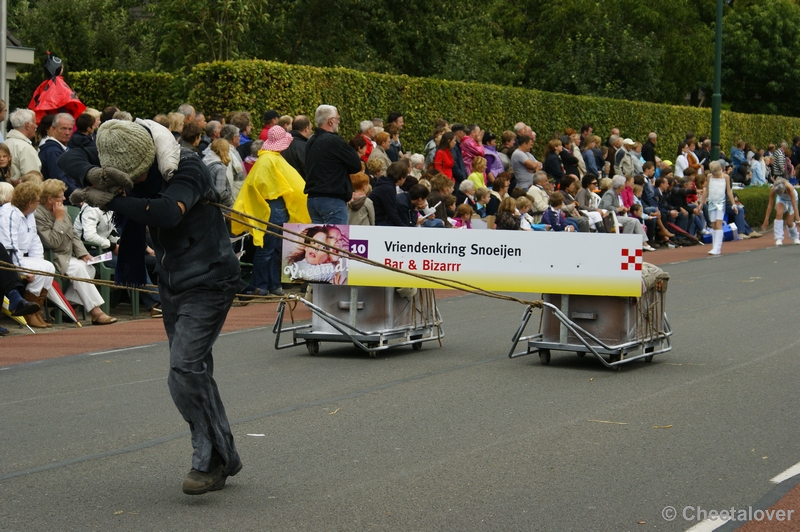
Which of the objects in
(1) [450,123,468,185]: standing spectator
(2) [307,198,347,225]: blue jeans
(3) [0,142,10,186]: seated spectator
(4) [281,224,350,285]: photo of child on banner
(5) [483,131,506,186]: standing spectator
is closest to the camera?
(4) [281,224,350,285]: photo of child on banner

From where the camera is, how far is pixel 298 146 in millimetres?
15711

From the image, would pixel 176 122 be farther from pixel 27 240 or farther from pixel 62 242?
pixel 27 240

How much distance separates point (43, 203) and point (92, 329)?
1593 mm

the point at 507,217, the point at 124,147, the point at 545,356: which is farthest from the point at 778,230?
the point at 124,147

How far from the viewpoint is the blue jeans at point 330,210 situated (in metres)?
13.6

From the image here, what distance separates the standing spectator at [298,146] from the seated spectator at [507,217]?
10.2ft

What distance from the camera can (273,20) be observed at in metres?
29.8

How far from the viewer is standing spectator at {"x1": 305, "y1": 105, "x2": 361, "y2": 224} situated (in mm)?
13484

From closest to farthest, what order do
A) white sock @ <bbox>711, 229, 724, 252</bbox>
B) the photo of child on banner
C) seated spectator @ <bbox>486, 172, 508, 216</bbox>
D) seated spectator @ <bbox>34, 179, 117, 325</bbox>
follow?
1. the photo of child on banner
2. seated spectator @ <bbox>34, 179, 117, 325</bbox>
3. seated spectator @ <bbox>486, 172, 508, 216</bbox>
4. white sock @ <bbox>711, 229, 724, 252</bbox>

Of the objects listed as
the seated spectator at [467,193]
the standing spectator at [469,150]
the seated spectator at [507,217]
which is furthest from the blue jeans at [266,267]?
the standing spectator at [469,150]

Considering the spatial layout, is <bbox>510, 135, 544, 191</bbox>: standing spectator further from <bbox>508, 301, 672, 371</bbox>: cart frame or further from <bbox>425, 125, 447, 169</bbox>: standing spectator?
<bbox>508, 301, 672, 371</bbox>: cart frame

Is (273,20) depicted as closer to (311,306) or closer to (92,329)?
(92,329)

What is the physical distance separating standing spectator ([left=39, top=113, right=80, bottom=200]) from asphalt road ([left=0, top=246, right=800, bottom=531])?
3919 mm

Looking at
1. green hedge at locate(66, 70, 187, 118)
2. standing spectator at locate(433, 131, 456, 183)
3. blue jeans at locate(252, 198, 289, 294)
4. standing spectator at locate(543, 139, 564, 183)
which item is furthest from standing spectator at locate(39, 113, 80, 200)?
standing spectator at locate(543, 139, 564, 183)
